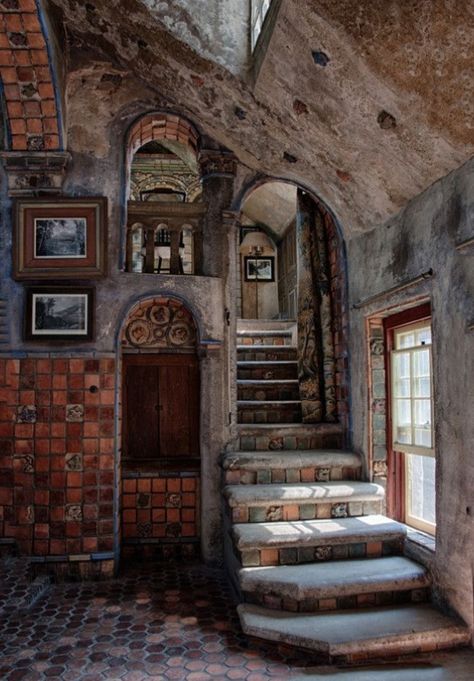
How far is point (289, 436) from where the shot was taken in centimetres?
509

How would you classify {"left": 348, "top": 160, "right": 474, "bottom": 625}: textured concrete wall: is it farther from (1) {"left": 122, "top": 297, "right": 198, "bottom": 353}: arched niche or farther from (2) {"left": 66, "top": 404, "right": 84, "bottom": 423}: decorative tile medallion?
(2) {"left": 66, "top": 404, "right": 84, "bottom": 423}: decorative tile medallion

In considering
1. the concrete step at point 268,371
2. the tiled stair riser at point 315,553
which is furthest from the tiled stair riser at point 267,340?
the tiled stair riser at point 315,553

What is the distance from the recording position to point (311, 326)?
17.7 feet

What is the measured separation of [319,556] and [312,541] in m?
0.14

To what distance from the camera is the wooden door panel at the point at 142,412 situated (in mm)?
5242

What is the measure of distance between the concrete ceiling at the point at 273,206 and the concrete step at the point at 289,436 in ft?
13.7

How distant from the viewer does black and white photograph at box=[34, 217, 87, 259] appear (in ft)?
15.6

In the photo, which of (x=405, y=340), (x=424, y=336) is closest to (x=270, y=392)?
(x=405, y=340)

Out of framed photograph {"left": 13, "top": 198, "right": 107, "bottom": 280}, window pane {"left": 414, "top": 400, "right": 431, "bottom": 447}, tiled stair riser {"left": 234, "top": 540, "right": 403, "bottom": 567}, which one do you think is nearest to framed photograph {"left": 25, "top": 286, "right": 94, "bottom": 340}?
framed photograph {"left": 13, "top": 198, "right": 107, "bottom": 280}

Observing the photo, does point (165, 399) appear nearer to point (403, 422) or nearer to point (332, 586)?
point (403, 422)

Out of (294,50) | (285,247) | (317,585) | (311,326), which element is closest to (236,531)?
(317,585)

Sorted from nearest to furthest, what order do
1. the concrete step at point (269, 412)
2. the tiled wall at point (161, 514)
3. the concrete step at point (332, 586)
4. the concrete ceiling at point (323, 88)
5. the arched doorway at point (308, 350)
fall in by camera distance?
the concrete ceiling at point (323, 88) → the concrete step at point (332, 586) → the tiled wall at point (161, 514) → the arched doorway at point (308, 350) → the concrete step at point (269, 412)

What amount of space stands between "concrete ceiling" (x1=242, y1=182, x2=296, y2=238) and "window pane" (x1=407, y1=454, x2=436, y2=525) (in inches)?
196

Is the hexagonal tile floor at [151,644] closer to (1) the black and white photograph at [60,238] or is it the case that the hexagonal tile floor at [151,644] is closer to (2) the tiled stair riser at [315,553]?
(2) the tiled stair riser at [315,553]
